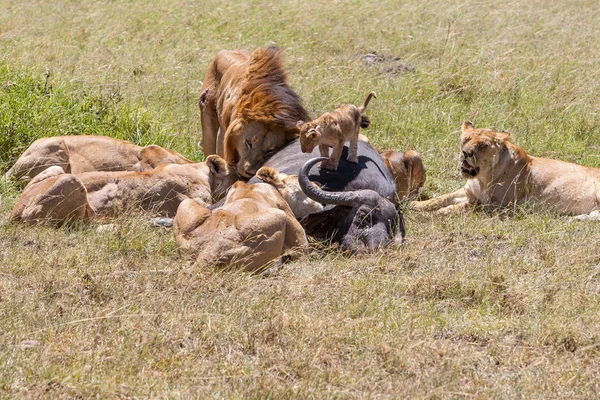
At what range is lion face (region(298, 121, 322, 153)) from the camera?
24.6ft

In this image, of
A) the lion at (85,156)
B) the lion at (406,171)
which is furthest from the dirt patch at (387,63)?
the lion at (85,156)

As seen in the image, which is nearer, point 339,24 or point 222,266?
point 222,266

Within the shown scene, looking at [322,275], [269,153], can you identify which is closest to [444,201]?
[269,153]

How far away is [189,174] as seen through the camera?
8.02 m

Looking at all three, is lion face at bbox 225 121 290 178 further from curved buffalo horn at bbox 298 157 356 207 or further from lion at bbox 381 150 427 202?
curved buffalo horn at bbox 298 157 356 207

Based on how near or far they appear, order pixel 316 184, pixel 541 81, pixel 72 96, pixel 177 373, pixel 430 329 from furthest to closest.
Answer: pixel 541 81 < pixel 72 96 < pixel 316 184 < pixel 430 329 < pixel 177 373

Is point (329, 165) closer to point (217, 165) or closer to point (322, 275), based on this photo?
point (217, 165)

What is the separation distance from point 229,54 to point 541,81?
14.0 feet

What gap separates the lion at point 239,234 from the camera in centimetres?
619

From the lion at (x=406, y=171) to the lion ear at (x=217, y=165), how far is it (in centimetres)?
146

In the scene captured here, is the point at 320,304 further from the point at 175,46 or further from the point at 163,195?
the point at 175,46

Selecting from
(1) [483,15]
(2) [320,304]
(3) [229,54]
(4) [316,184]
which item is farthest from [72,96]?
(1) [483,15]

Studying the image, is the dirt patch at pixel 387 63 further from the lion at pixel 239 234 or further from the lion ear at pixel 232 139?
the lion at pixel 239 234

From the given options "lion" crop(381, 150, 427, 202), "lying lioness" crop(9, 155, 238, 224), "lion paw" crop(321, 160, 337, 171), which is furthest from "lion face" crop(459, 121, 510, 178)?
"lying lioness" crop(9, 155, 238, 224)
